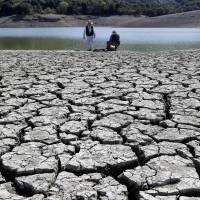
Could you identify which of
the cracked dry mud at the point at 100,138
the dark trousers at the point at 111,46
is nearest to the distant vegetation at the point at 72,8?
the dark trousers at the point at 111,46

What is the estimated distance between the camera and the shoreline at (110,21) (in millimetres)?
48031

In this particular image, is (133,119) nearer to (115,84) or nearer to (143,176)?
(143,176)

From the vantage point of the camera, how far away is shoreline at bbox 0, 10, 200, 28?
48.0 meters

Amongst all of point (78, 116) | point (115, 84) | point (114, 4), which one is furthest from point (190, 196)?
point (114, 4)

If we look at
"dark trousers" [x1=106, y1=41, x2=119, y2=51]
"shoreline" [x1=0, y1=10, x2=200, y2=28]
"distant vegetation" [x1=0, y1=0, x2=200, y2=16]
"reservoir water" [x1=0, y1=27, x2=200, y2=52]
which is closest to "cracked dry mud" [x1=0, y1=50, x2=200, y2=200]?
"dark trousers" [x1=106, y1=41, x2=119, y2=51]

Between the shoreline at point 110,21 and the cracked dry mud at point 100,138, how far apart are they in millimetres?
41492

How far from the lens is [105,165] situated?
10.3 feet

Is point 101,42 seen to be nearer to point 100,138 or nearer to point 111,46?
point 111,46

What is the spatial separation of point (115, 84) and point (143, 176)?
3411mm

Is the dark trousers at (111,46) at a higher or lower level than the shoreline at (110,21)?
higher

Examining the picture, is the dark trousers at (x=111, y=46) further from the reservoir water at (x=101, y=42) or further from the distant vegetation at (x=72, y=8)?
the distant vegetation at (x=72, y=8)

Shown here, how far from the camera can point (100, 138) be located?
3.73 metres

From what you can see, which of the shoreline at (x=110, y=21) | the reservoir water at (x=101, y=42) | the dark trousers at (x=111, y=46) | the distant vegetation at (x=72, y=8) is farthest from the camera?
the distant vegetation at (x=72, y=8)

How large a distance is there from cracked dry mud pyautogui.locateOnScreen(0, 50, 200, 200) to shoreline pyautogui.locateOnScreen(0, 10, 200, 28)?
1634 inches
